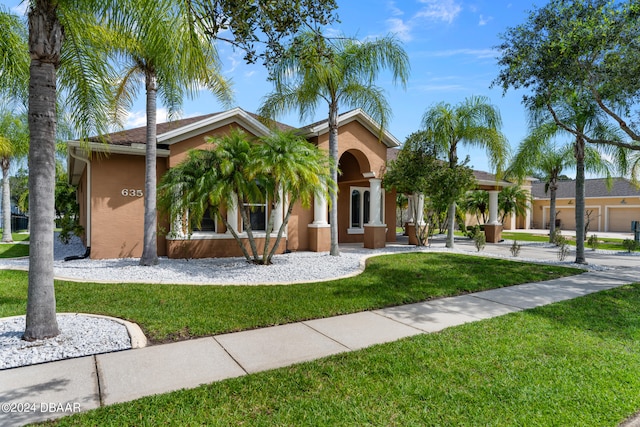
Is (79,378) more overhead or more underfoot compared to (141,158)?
more underfoot

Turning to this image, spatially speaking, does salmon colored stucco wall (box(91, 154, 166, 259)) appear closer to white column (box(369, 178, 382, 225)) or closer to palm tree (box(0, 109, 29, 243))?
white column (box(369, 178, 382, 225))

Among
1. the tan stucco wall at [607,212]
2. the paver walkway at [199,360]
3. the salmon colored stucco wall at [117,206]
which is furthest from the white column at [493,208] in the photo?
the tan stucco wall at [607,212]

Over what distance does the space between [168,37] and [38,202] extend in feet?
9.47

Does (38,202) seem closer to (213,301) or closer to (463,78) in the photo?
(213,301)

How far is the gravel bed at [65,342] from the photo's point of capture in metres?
4.69

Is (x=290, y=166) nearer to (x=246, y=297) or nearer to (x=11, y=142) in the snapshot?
(x=246, y=297)

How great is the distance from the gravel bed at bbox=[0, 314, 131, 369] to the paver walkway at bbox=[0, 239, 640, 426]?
0.69ft

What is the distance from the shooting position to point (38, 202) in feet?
16.6

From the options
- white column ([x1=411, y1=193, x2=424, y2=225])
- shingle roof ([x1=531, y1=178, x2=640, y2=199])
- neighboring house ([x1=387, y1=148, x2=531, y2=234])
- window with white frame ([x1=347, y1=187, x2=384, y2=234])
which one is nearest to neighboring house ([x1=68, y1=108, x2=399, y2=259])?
white column ([x1=411, y1=193, x2=424, y2=225])

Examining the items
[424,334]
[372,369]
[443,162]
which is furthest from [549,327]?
[443,162]

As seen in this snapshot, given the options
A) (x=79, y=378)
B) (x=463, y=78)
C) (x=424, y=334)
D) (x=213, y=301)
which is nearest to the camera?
(x=79, y=378)

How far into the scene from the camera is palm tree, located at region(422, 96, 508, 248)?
15898 mm

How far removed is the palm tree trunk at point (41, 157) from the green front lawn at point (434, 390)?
2.51 metres

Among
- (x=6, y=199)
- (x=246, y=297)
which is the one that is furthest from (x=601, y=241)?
(x=6, y=199)
